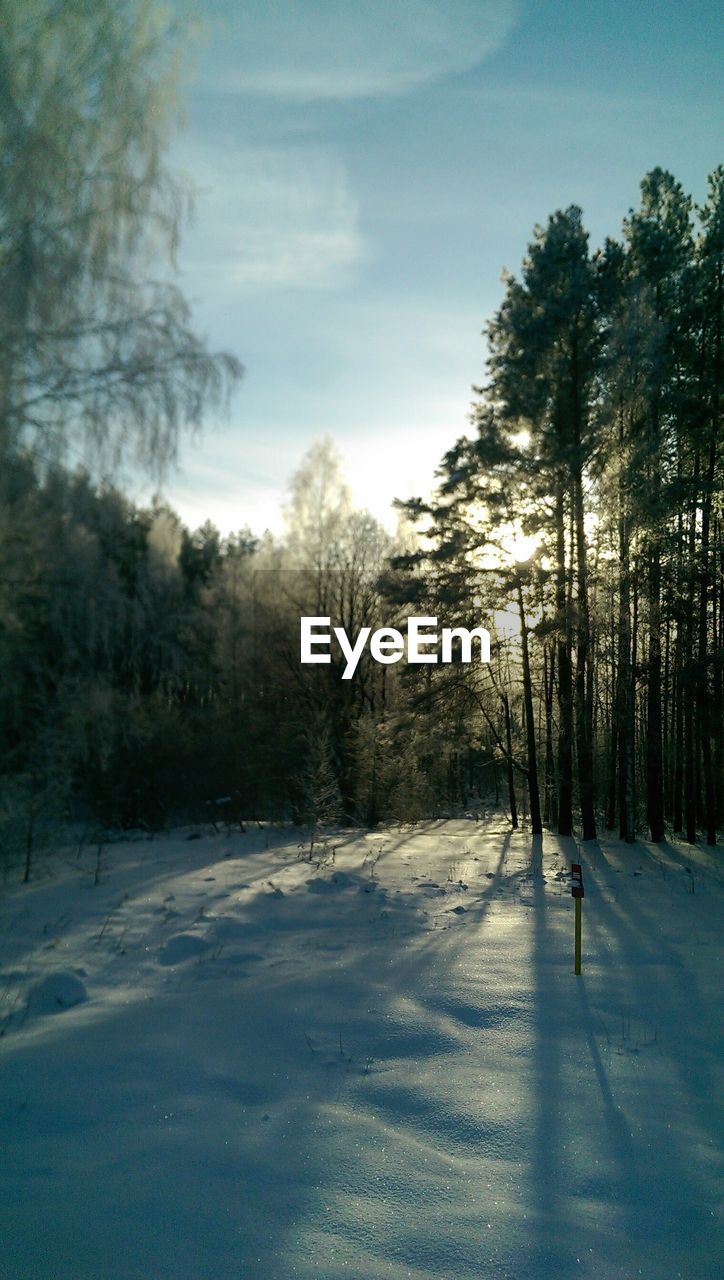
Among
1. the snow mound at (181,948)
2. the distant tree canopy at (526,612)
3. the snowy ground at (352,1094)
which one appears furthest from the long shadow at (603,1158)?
the distant tree canopy at (526,612)

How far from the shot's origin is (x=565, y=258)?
53.2 ft

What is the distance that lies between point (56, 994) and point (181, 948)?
4.77 ft

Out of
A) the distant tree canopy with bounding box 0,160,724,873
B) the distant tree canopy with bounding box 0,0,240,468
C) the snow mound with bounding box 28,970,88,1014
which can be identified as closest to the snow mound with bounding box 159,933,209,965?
the snow mound with bounding box 28,970,88,1014

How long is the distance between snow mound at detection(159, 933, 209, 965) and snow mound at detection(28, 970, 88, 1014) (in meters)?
0.96

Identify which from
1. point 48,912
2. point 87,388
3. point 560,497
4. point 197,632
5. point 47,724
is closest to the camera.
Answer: point 87,388

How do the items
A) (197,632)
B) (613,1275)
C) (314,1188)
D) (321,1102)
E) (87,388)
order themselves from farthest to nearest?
(197,632), (87,388), (321,1102), (314,1188), (613,1275)

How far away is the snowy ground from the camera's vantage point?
3014mm

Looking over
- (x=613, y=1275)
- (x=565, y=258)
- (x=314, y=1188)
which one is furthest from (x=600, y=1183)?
(x=565, y=258)

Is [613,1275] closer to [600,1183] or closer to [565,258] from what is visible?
[600,1183]

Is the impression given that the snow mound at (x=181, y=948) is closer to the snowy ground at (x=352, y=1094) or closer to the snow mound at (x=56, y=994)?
the snowy ground at (x=352, y=1094)

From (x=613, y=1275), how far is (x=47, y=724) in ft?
22.5

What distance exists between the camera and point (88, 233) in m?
6.66

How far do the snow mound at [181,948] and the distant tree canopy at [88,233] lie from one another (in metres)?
4.37

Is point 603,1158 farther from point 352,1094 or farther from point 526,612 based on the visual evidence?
point 526,612
